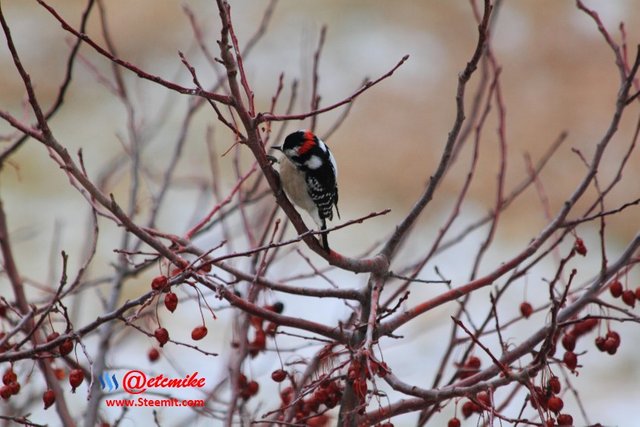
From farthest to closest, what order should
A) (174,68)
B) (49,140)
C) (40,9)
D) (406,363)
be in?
(40,9) → (174,68) → (406,363) → (49,140)

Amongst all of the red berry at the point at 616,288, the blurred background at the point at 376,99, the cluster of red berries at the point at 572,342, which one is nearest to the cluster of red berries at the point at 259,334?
the cluster of red berries at the point at 572,342

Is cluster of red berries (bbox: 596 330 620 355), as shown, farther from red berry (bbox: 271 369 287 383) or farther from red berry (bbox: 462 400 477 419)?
red berry (bbox: 271 369 287 383)

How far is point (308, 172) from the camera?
2908 mm

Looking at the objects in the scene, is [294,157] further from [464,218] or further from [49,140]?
[464,218]

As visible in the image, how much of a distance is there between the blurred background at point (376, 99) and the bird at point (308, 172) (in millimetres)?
3258

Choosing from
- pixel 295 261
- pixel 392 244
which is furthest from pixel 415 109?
pixel 392 244

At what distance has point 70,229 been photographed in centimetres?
644

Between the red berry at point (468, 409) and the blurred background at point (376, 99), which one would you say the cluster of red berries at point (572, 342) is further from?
the blurred background at point (376, 99)

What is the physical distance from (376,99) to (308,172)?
181 inches

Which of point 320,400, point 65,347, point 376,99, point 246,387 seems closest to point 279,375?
point 320,400

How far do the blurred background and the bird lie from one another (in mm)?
3258

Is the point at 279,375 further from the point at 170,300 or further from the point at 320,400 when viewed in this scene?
the point at 170,300

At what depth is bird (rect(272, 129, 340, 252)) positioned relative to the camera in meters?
2.87

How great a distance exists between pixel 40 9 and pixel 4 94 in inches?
42.0
